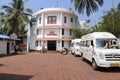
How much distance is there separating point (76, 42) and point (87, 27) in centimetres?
2832

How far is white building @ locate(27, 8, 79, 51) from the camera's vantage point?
52594 mm

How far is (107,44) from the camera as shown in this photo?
60.4ft

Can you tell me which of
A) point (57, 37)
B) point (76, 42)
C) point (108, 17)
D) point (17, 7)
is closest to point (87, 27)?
point (57, 37)

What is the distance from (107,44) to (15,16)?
38.8m

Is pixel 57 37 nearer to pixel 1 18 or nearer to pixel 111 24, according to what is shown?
pixel 1 18

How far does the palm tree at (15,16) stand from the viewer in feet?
176

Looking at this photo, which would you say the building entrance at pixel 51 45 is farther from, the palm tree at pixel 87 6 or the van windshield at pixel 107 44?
the van windshield at pixel 107 44

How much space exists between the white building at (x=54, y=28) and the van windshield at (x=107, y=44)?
33.3 m

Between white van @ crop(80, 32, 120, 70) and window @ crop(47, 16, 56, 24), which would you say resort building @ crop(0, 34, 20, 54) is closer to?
window @ crop(47, 16, 56, 24)

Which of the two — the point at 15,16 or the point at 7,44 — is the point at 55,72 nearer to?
the point at 7,44

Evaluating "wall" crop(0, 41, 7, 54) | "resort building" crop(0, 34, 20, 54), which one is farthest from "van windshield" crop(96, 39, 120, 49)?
"wall" crop(0, 41, 7, 54)

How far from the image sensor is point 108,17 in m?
40.0

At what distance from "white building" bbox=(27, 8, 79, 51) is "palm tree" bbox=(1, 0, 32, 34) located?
3.18 metres

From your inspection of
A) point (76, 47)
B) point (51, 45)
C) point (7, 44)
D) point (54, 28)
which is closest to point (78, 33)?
point (54, 28)
